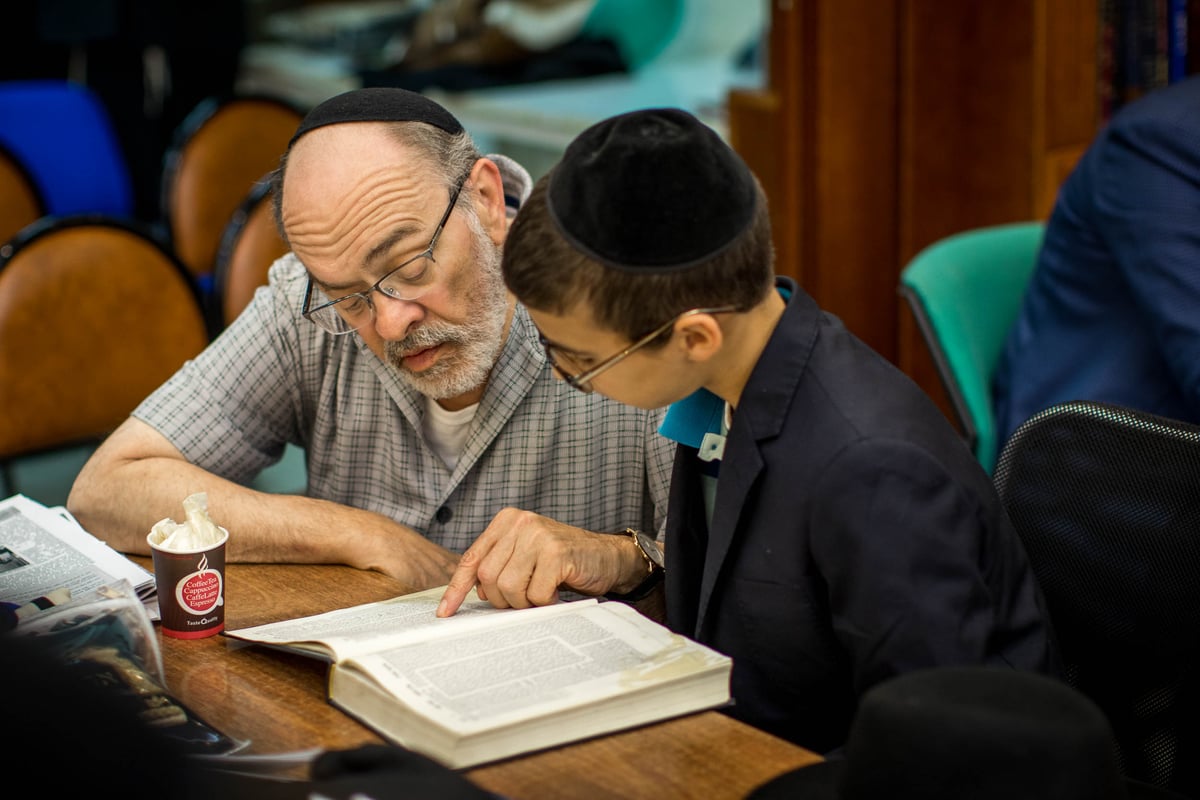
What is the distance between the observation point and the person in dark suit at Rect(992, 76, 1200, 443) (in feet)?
7.06

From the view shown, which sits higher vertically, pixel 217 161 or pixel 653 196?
pixel 653 196

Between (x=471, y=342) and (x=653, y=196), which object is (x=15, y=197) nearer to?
(x=471, y=342)

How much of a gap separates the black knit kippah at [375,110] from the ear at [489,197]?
6 cm

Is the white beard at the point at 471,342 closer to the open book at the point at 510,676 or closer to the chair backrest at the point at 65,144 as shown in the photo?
the open book at the point at 510,676

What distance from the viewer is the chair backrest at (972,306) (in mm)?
2248

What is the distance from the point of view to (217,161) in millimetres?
3865

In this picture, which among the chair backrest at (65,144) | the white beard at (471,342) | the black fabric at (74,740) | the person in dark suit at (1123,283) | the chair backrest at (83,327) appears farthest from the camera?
the chair backrest at (65,144)

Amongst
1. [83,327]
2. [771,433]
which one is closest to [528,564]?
[771,433]

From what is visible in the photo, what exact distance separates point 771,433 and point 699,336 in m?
0.10

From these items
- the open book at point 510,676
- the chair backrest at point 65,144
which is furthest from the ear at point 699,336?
the chair backrest at point 65,144

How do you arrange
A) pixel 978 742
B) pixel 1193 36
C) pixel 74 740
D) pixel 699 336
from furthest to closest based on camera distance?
pixel 1193 36 < pixel 699 336 < pixel 978 742 < pixel 74 740

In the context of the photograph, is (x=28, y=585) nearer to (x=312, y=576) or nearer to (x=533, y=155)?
(x=312, y=576)

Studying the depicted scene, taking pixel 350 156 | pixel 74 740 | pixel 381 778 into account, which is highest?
pixel 350 156

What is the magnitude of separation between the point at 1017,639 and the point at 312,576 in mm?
771
